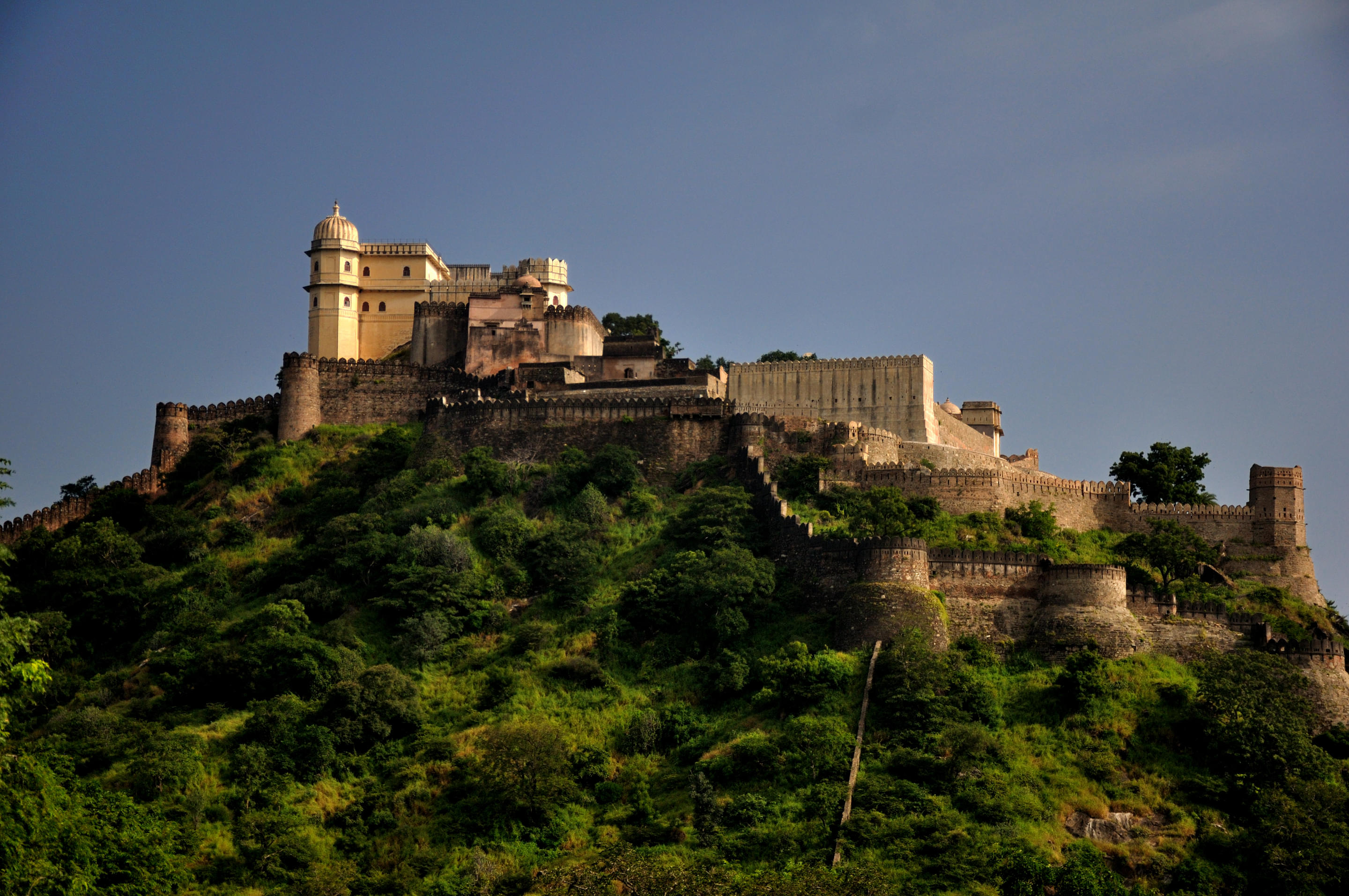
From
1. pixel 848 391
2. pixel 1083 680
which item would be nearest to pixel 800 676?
pixel 1083 680

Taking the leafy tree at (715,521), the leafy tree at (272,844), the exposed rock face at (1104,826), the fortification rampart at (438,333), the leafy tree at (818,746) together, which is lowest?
the leafy tree at (272,844)

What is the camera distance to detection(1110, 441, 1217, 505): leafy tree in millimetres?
59594

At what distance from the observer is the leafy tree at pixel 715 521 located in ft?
166

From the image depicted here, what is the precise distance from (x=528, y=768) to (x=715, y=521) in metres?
12.5

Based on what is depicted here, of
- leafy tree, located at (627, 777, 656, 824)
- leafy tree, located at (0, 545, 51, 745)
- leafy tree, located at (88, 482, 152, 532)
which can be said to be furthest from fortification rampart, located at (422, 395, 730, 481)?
leafy tree, located at (0, 545, 51, 745)

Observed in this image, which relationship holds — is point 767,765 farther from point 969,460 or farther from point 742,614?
point 969,460

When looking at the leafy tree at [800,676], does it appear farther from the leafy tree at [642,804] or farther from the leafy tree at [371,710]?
the leafy tree at [371,710]

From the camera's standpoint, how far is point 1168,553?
5156cm

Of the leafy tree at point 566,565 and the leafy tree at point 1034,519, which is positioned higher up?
the leafy tree at point 1034,519

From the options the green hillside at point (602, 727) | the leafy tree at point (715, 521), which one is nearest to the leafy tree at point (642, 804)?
the green hillside at point (602, 727)

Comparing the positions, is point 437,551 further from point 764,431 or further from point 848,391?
point 848,391

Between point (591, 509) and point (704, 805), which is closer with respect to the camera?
point (704, 805)

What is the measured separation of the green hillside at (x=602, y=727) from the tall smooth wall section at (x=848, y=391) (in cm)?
743

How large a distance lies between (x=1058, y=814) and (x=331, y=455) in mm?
35030
